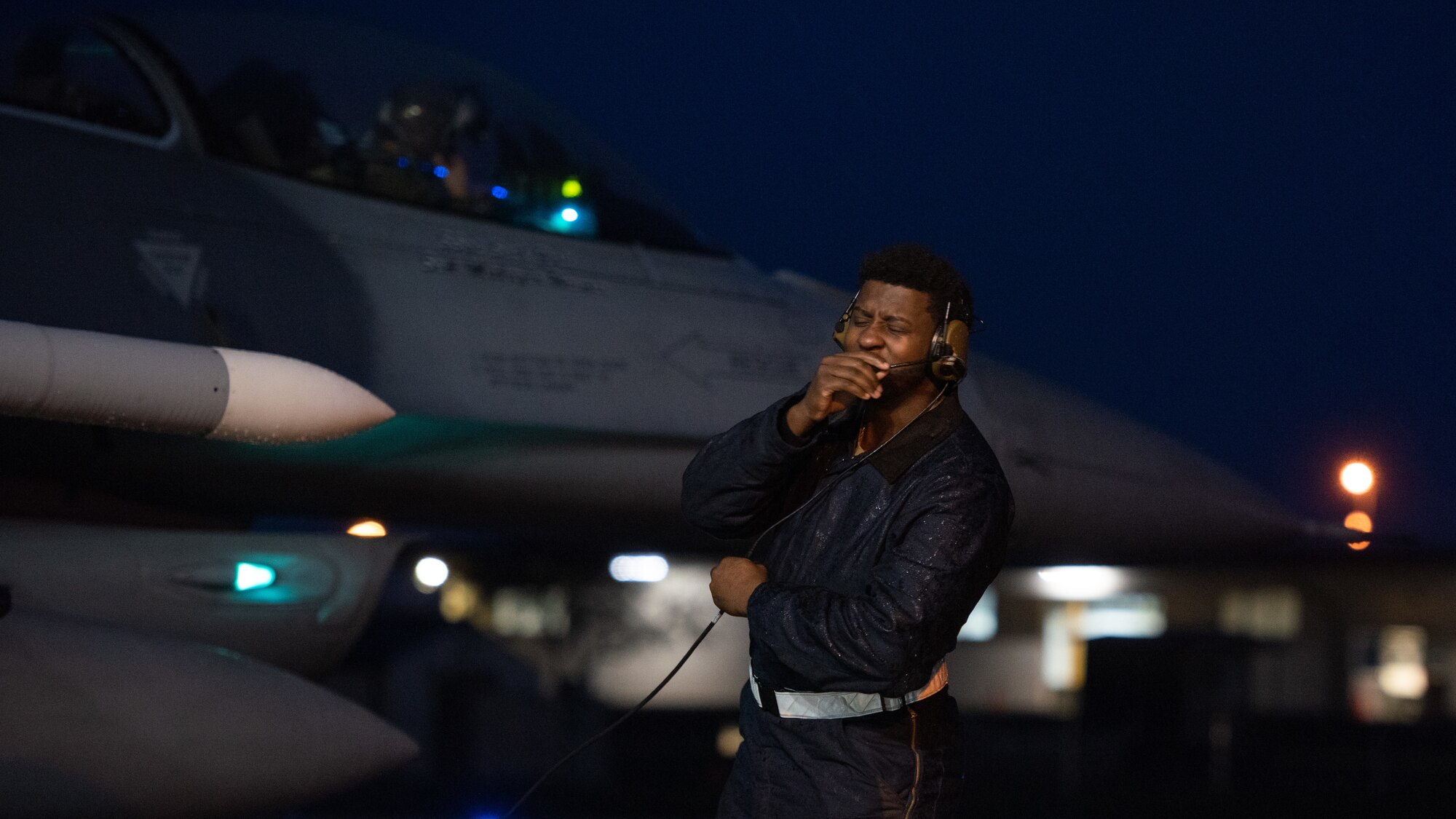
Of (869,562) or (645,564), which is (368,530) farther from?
(869,562)

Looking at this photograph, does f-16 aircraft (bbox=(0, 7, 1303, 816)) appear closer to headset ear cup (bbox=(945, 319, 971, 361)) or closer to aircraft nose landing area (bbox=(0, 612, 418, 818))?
aircraft nose landing area (bbox=(0, 612, 418, 818))

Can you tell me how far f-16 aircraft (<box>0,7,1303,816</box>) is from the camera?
465 cm

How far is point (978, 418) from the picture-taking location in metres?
6.33

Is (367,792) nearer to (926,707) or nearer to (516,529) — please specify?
(516,529)

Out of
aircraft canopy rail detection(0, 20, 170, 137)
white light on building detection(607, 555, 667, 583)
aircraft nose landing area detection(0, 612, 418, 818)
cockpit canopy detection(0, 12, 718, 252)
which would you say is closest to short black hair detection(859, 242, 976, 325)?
aircraft nose landing area detection(0, 612, 418, 818)

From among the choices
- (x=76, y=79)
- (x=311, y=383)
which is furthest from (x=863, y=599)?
(x=76, y=79)

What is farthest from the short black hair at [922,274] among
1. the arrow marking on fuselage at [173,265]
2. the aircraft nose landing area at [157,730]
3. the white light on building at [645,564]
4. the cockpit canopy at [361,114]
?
the white light on building at [645,564]

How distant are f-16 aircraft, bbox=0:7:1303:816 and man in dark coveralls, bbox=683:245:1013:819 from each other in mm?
2108

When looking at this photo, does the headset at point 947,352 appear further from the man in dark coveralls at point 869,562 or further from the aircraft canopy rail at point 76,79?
the aircraft canopy rail at point 76,79

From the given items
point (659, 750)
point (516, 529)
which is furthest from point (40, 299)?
point (659, 750)

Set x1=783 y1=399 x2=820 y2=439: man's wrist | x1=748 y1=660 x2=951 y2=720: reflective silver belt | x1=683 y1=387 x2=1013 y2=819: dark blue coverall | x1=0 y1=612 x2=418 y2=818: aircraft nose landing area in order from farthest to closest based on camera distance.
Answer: x1=0 y1=612 x2=418 y2=818: aircraft nose landing area < x1=783 y1=399 x2=820 y2=439: man's wrist < x1=748 y1=660 x2=951 y2=720: reflective silver belt < x1=683 y1=387 x2=1013 y2=819: dark blue coverall

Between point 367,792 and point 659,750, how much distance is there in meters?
5.10

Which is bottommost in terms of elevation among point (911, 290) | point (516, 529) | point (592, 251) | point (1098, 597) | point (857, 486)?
point (857, 486)

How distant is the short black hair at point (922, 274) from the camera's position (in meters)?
2.77
